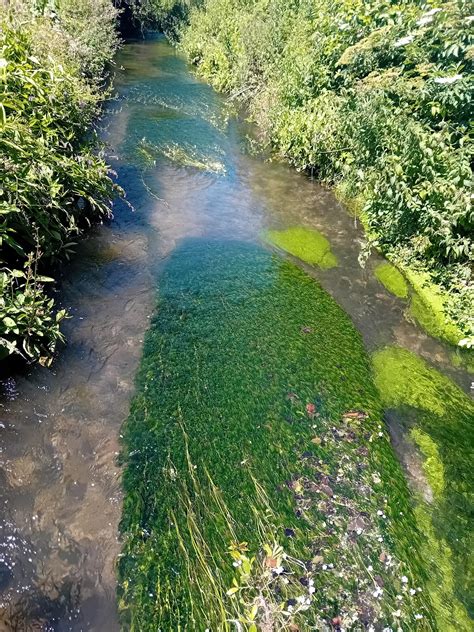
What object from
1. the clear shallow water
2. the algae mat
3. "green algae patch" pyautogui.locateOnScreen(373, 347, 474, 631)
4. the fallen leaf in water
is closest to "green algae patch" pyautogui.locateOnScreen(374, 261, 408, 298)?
the clear shallow water

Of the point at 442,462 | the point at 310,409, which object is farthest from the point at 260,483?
the point at 442,462

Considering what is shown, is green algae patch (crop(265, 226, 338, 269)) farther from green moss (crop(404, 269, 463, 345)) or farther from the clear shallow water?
green moss (crop(404, 269, 463, 345))

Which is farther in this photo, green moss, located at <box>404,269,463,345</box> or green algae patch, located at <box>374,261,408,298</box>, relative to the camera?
green algae patch, located at <box>374,261,408,298</box>

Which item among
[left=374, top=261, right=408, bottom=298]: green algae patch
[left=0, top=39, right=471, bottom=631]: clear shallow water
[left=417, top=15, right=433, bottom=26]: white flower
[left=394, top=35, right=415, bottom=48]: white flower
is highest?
[left=417, top=15, right=433, bottom=26]: white flower

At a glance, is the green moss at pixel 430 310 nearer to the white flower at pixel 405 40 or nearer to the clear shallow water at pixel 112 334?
the clear shallow water at pixel 112 334

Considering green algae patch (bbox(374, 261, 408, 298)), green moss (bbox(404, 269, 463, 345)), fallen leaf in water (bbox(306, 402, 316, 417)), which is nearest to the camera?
fallen leaf in water (bbox(306, 402, 316, 417))

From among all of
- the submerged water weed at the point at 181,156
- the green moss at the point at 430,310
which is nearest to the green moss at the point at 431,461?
the green moss at the point at 430,310

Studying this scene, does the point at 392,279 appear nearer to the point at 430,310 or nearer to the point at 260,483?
the point at 430,310
